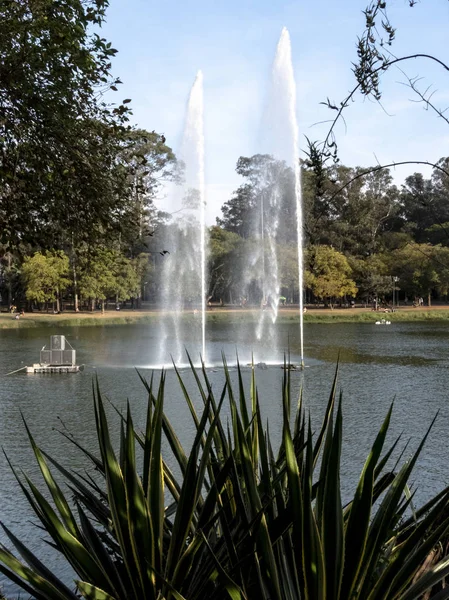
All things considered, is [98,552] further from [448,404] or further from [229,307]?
[229,307]

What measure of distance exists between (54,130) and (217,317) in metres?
51.8

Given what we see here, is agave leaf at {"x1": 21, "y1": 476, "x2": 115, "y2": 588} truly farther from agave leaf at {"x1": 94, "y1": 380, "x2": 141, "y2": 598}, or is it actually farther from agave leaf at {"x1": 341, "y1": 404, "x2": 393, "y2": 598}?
agave leaf at {"x1": 341, "y1": 404, "x2": 393, "y2": 598}

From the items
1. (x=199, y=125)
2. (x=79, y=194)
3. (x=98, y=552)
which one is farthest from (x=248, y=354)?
(x=98, y=552)


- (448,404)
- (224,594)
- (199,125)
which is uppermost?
(199,125)

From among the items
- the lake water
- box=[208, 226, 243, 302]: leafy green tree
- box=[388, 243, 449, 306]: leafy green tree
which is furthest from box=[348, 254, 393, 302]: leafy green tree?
the lake water

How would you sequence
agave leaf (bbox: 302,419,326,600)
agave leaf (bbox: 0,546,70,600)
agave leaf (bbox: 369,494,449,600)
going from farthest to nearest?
agave leaf (bbox: 0,546,70,600), agave leaf (bbox: 369,494,449,600), agave leaf (bbox: 302,419,326,600)

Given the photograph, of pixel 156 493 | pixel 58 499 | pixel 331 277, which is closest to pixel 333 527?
pixel 156 493

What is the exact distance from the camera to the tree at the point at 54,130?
21.9 feet

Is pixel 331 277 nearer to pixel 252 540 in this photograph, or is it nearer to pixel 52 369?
pixel 52 369

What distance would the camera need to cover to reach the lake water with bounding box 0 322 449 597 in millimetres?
11998

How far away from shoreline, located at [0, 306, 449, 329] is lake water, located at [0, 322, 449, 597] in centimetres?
1285

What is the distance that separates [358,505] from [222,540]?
760mm

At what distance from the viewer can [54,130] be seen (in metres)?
7.09

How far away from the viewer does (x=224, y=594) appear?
3.06 meters
